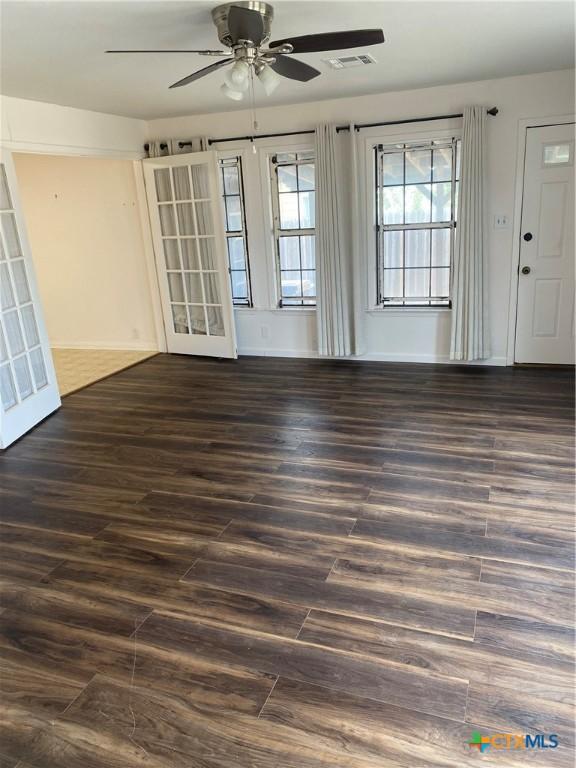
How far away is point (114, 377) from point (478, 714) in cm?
489

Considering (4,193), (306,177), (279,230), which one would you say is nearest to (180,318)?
(279,230)

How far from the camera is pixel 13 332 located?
4305 mm

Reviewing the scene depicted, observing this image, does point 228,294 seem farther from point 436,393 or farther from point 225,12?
point 225,12

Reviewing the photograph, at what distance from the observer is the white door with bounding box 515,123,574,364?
4.87 meters

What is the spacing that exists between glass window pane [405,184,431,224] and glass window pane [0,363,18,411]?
385 cm

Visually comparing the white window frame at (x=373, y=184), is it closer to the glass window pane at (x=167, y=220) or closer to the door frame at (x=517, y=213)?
the door frame at (x=517, y=213)

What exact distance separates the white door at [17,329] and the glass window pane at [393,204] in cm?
330

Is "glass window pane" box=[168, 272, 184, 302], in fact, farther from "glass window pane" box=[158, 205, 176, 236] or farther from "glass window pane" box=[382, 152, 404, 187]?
"glass window pane" box=[382, 152, 404, 187]

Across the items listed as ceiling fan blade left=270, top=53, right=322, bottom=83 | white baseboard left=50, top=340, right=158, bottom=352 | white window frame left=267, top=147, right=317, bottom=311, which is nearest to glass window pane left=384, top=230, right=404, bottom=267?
white window frame left=267, top=147, right=317, bottom=311

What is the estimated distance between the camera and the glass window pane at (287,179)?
5.77 meters

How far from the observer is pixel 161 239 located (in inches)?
248

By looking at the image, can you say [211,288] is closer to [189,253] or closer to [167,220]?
[189,253]

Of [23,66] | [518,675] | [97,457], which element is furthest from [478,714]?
[23,66]

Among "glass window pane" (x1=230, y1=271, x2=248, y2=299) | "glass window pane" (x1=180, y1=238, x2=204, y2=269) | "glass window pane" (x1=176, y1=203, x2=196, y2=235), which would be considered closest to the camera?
"glass window pane" (x1=176, y1=203, x2=196, y2=235)
